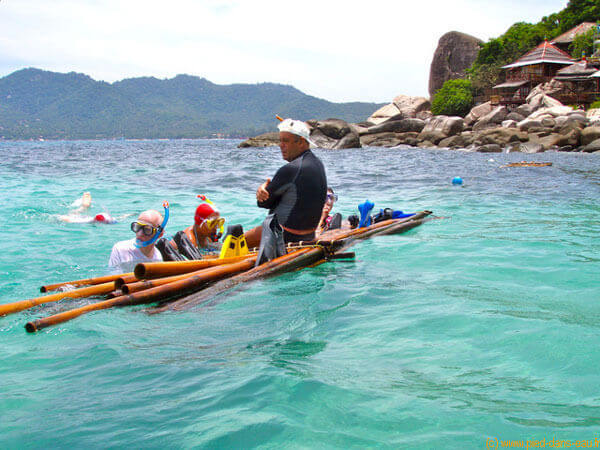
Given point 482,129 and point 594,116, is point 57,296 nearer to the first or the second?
point 594,116

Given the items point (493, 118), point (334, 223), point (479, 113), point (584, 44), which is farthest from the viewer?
point (584, 44)

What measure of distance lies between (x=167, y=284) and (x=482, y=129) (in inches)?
1666

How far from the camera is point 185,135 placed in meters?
199

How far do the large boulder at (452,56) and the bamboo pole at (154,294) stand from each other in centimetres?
7333

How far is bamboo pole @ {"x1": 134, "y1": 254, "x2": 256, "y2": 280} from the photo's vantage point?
4.57 meters

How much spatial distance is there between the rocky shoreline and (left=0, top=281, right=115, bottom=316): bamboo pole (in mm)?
30832

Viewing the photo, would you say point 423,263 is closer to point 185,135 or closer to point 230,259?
point 230,259

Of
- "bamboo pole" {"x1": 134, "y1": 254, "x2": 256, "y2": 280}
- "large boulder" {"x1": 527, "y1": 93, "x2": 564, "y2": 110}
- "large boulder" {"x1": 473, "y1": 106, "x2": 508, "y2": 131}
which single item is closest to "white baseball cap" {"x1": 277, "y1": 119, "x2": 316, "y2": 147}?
"bamboo pole" {"x1": 134, "y1": 254, "x2": 256, "y2": 280}

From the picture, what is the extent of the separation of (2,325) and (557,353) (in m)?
4.36

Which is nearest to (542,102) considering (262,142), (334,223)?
(262,142)

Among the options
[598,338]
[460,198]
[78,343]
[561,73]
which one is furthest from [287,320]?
[561,73]

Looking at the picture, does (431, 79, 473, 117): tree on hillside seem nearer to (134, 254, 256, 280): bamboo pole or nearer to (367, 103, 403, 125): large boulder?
(367, 103, 403, 125): large boulder

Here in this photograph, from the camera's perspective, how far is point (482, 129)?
42406 millimetres

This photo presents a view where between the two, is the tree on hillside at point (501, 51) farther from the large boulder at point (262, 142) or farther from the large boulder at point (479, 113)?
the large boulder at point (262, 142)
